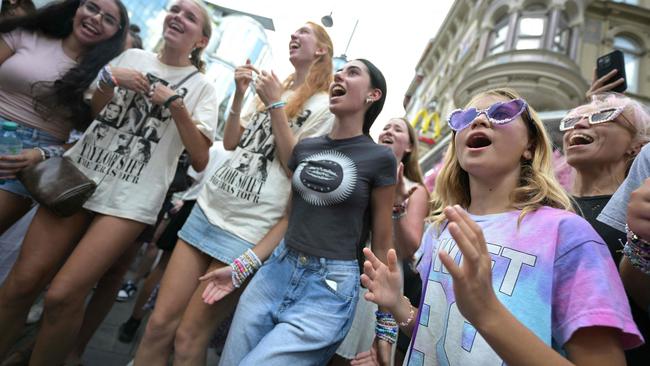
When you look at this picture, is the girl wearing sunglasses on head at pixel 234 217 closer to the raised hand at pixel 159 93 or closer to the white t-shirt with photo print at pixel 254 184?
the white t-shirt with photo print at pixel 254 184

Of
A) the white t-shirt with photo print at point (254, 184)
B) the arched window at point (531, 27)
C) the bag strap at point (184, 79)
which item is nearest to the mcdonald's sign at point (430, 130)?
the arched window at point (531, 27)

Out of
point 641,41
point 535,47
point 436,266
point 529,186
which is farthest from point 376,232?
point 641,41

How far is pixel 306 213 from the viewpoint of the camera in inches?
69.4

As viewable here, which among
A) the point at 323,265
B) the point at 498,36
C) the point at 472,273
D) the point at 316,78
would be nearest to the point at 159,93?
the point at 316,78

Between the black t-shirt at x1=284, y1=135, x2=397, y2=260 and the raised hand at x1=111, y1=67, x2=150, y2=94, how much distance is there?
3.73 ft

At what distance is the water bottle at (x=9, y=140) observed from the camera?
2.11m

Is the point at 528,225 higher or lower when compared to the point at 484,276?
higher

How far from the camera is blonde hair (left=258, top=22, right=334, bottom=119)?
7.43 feet

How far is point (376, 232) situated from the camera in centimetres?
183

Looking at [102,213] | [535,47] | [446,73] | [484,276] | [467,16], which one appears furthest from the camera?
[446,73]

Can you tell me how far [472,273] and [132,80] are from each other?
2153 millimetres

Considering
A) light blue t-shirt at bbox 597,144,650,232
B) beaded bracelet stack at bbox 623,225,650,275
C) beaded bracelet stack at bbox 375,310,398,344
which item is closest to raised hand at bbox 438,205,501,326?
beaded bracelet stack at bbox 623,225,650,275

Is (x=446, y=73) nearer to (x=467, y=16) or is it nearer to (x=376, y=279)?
(x=467, y=16)

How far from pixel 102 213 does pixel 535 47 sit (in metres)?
12.5
